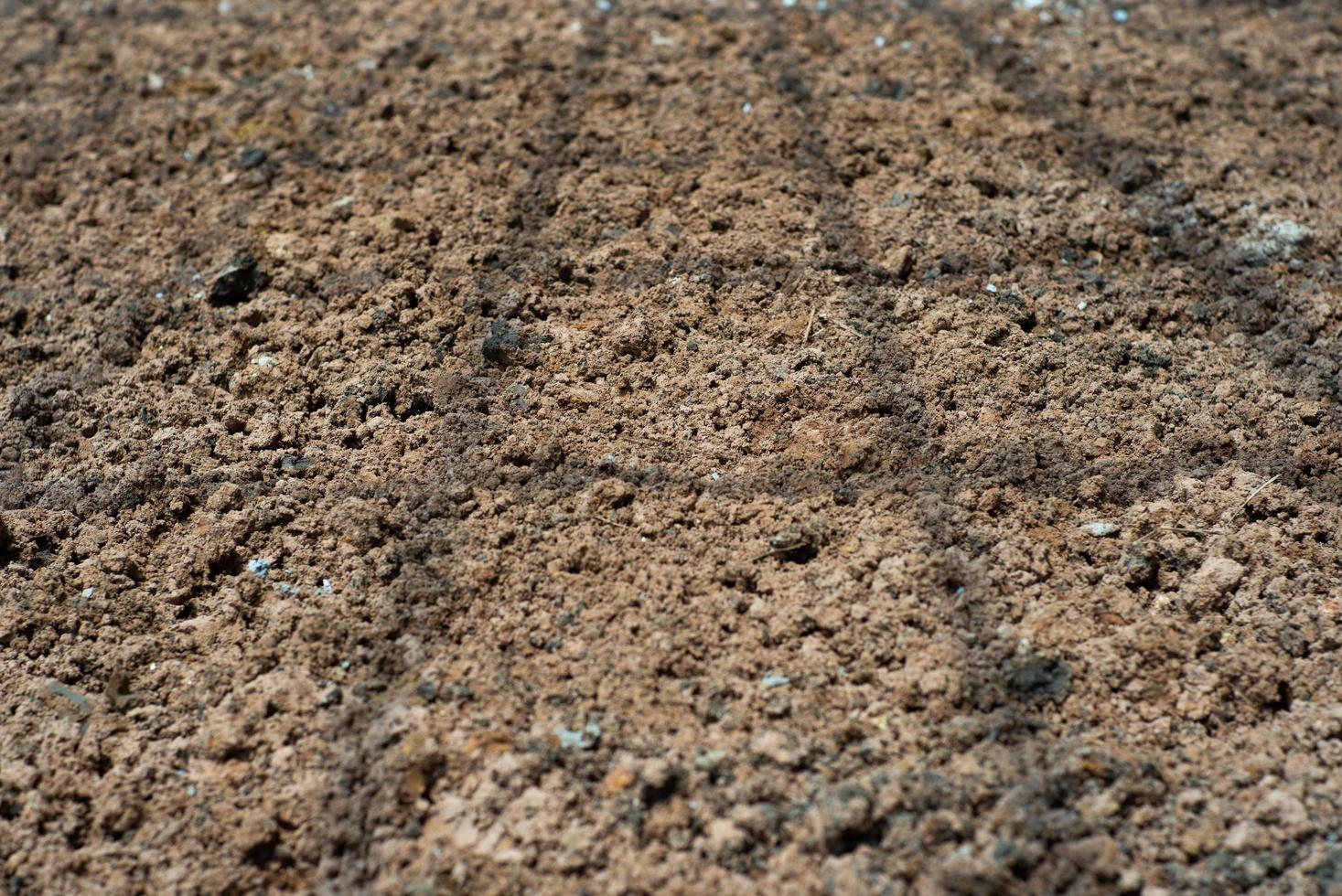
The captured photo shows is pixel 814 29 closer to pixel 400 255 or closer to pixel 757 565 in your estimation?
pixel 400 255

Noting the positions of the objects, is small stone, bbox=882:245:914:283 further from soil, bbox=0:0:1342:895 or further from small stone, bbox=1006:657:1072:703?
small stone, bbox=1006:657:1072:703

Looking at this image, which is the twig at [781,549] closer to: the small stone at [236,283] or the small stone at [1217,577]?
the small stone at [1217,577]

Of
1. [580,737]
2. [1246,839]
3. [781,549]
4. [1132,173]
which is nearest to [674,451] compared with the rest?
[781,549]

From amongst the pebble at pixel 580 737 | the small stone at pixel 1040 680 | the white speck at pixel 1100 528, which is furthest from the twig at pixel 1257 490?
the pebble at pixel 580 737

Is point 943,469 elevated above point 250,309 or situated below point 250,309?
below

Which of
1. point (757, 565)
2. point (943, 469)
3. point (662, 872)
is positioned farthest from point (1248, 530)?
point (662, 872)

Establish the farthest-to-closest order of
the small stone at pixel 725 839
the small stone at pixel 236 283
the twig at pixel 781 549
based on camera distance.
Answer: the small stone at pixel 236 283 → the twig at pixel 781 549 → the small stone at pixel 725 839

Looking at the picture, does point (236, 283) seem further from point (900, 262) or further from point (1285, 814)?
point (1285, 814)
